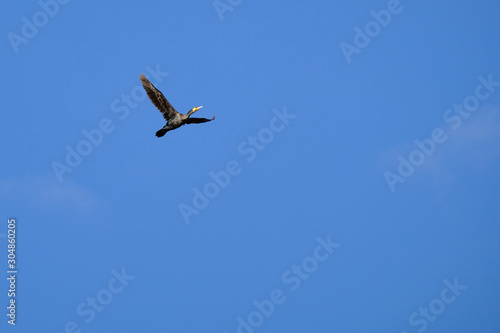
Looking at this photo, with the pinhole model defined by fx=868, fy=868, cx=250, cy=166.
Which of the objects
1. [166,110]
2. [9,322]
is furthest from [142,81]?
[9,322]

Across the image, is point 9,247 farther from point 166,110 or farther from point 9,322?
point 166,110

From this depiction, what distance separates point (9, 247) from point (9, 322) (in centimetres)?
602

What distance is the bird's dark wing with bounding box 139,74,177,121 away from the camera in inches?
2467

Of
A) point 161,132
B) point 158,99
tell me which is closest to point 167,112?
point 158,99

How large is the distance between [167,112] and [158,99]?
1.38m

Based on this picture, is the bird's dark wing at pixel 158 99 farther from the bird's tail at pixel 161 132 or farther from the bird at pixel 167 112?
the bird's tail at pixel 161 132

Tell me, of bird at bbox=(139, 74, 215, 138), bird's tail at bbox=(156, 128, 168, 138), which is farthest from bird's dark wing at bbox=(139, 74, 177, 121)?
bird's tail at bbox=(156, 128, 168, 138)

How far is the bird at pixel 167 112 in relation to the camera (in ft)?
206

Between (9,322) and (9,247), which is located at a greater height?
(9,247)

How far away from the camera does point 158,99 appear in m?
63.3

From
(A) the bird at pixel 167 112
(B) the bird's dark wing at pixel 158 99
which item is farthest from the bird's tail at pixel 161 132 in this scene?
(B) the bird's dark wing at pixel 158 99

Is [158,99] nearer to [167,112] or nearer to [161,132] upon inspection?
[167,112]

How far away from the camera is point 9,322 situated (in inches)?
2685

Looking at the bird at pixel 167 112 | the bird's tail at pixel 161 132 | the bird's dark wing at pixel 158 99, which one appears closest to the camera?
the bird's dark wing at pixel 158 99
